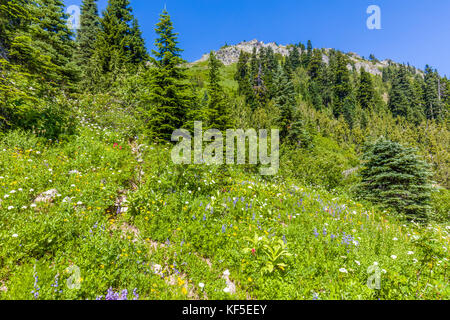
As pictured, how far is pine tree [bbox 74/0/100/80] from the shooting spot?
86.3 ft

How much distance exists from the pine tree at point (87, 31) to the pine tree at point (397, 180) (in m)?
33.0

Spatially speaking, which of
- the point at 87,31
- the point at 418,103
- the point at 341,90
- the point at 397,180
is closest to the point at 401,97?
the point at 418,103

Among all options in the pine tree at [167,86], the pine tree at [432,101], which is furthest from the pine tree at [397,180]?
the pine tree at [432,101]

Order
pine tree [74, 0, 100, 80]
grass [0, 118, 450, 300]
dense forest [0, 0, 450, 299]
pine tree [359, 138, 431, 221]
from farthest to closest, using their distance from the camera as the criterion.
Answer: pine tree [74, 0, 100, 80]
pine tree [359, 138, 431, 221]
dense forest [0, 0, 450, 299]
grass [0, 118, 450, 300]

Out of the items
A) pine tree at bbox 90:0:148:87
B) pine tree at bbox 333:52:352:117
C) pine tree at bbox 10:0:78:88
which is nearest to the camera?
pine tree at bbox 10:0:78:88

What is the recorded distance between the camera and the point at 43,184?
17.8 feet

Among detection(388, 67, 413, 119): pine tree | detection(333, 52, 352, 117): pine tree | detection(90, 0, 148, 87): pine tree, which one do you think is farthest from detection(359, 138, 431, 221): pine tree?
detection(388, 67, 413, 119): pine tree

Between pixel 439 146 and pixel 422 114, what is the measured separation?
2626 centimetres

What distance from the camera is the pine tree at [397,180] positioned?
1142cm

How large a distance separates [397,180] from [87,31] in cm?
4123

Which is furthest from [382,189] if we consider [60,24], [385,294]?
[60,24]

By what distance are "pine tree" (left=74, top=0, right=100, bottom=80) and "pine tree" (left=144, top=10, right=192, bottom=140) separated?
19844 millimetres

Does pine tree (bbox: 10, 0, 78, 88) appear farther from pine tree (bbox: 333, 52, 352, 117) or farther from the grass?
pine tree (bbox: 333, 52, 352, 117)
